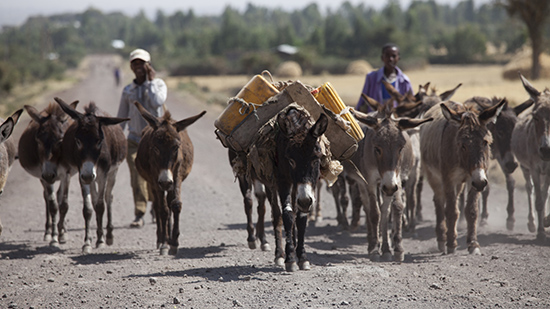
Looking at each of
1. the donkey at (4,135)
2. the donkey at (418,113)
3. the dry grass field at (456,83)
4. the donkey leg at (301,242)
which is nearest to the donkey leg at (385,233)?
the donkey at (418,113)

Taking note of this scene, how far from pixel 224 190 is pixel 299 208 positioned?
22.0 feet

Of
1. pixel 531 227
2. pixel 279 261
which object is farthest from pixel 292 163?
pixel 531 227

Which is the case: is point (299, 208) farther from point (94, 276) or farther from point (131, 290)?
point (94, 276)

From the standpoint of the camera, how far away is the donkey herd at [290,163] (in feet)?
22.3

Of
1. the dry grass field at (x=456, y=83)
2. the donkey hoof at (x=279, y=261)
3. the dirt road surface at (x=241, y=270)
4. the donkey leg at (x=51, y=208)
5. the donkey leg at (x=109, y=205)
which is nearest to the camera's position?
the dirt road surface at (x=241, y=270)

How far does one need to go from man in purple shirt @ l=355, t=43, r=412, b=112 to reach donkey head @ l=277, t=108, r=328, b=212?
3.69 meters

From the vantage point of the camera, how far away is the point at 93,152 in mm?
7773

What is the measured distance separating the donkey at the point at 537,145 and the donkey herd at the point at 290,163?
2 centimetres

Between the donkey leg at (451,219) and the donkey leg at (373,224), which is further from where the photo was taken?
the donkey leg at (451,219)

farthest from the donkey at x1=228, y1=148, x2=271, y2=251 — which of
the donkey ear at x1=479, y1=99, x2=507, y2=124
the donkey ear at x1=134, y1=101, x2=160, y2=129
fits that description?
the donkey ear at x1=479, y1=99, x2=507, y2=124

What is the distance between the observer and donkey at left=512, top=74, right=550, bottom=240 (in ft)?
28.6

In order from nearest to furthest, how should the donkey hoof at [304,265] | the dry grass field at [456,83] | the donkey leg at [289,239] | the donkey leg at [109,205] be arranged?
1. the donkey leg at [289,239]
2. the donkey hoof at [304,265]
3. the donkey leg at [109,205]
4. the dry grass field at [456,83]

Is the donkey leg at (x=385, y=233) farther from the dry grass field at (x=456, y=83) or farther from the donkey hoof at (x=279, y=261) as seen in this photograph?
the dry grass field at (x=456, y=83)

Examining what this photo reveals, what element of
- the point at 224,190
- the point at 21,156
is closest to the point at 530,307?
the point at 21,156
